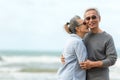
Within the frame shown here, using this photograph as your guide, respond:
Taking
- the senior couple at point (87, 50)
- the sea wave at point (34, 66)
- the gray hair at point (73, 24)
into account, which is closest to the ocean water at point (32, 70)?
the sea wave at point (34, 66)

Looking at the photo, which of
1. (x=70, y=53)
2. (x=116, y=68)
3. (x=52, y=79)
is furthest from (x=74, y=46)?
(x=116, y=68)

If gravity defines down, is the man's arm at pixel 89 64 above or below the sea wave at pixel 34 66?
above

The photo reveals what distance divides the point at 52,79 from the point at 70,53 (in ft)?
34.6

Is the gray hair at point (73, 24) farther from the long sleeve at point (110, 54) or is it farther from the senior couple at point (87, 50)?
the long sleeve at point (110, 54)

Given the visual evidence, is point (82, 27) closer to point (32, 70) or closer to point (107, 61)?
point (107, 61)

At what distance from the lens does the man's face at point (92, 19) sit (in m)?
4.79

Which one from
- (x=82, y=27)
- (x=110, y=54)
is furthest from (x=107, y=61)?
(x=82, y=27)

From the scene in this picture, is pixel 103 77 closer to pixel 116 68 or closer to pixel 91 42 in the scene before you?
A: pixel 91 42

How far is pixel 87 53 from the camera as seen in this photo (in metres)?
4.86

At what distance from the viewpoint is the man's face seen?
479 centimetres

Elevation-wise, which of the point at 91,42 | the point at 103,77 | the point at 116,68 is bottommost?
the point at 116,68

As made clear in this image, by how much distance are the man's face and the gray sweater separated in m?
0.12

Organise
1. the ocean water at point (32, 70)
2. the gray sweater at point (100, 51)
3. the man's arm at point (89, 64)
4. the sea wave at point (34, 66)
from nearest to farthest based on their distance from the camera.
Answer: the man's arm at point (89, 64) → the gray sweater at point (100, 51) → the ocean water at point (32, 70) → the sea wave at point (34, 66)

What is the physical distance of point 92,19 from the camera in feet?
15.7
